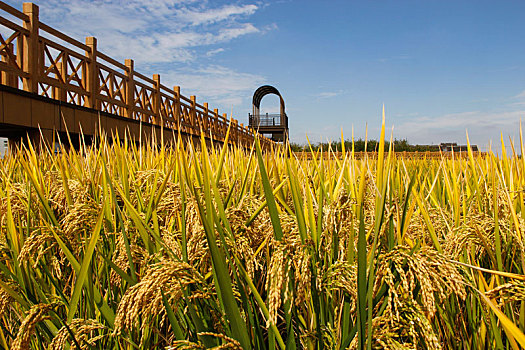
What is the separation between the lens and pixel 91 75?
9312 mm

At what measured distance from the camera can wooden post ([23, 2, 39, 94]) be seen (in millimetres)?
7270

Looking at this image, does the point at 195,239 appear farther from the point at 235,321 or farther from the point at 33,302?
the point at 33,302

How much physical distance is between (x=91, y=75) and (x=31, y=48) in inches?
78.4

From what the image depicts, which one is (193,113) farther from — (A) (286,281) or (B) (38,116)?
(A) (286,281)

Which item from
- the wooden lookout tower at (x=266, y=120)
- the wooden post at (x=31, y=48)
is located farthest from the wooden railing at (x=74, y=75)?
the wooden lookout tower at (x=266, y=120)

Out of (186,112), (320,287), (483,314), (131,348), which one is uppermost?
(186,112)

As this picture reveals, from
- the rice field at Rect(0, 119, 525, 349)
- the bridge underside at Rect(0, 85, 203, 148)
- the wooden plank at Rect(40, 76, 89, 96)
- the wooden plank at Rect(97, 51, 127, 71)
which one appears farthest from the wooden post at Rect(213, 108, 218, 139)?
the rice field at Rect(0, 119, 525, 349)

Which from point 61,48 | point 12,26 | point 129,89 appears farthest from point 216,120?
point 12,26

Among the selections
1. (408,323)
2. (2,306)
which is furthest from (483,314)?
(2,306)

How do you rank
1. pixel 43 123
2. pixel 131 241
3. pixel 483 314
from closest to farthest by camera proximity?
pixel 483 314 < pixel 131 241 < pixel 43 123

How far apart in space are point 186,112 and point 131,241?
15.2m

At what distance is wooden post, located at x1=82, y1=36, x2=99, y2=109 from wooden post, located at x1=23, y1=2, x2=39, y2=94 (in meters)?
1.79

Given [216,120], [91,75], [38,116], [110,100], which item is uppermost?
[91,75]

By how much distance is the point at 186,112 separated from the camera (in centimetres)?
1584
